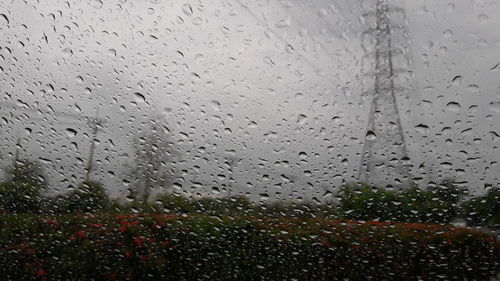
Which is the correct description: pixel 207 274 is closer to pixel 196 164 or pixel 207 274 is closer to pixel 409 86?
pixel 196 164

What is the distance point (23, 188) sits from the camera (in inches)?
159

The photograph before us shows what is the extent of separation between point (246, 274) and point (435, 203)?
151cm

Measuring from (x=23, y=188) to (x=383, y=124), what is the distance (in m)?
3.41

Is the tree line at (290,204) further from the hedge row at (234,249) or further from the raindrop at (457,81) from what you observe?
the raindrop at (457,81)

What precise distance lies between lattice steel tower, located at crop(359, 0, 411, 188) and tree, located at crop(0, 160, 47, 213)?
2.93m

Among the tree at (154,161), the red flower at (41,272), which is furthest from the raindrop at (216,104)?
the red flower at (41,272)

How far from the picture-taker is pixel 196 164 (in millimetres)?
3258

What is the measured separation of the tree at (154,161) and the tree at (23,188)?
3.48 feet

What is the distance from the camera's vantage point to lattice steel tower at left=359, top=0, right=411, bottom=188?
265 cm

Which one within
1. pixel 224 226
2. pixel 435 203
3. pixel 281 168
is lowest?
pixel 224 226

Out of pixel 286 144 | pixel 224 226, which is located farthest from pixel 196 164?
pixel 286 144

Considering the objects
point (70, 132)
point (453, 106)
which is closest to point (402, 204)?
point (453, 106)

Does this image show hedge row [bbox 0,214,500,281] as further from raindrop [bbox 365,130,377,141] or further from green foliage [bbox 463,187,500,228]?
raindrop [bbox 365,130,377,141]

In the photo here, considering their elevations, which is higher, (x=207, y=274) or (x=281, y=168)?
(x=281, y=168)
